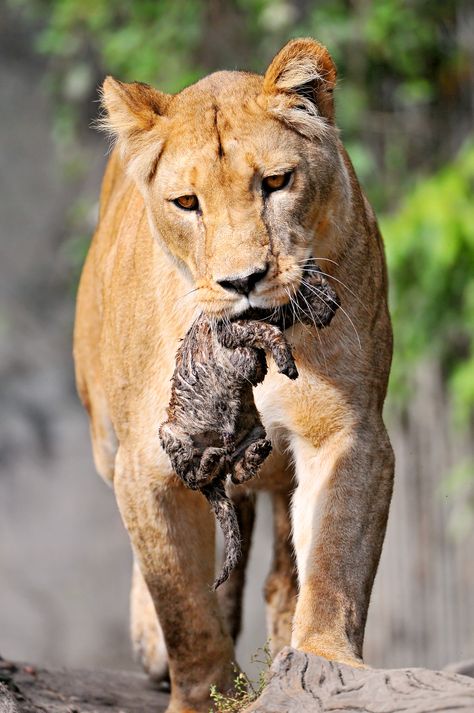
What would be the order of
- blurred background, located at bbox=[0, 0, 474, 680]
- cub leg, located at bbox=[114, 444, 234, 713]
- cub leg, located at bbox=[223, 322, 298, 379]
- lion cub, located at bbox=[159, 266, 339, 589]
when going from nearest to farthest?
cub leg, located at bbox=[223, 322, 298, 379] < lion cub, located at bbox=[159, 266, 339, 589] < cub leg, located at bbox=[114, 444, 234, 713] < blurred background, located at bbox=[0, 0, 474, 680]

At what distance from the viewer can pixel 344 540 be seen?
3113 millimetres

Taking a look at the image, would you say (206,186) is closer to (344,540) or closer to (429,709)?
(344,540)

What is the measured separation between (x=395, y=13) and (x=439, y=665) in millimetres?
3716

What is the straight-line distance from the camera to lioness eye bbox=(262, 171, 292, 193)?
118 inches

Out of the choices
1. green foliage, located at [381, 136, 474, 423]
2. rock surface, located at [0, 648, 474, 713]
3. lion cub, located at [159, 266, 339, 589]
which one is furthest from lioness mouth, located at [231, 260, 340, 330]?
green foliage, located at [381, 136, 474, 423]

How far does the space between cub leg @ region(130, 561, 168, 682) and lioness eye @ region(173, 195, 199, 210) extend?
1454 mm

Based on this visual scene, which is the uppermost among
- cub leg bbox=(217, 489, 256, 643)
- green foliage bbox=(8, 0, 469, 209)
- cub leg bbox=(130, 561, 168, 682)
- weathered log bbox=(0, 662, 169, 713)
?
green foliage bbox=(8, 0, 469, 209)

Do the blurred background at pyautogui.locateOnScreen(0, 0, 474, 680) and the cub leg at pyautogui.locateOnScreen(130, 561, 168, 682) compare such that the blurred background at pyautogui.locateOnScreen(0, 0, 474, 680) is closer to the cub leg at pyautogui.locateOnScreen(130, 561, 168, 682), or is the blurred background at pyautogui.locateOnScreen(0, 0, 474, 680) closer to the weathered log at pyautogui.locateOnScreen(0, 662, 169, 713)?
the cub leg at pyautogui.locateOnScreen(130, 561, 168, 682)

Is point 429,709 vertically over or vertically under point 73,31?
under

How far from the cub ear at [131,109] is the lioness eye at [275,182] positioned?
1.36 feet

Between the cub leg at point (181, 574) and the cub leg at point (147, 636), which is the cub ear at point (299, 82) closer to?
the cub leg at point (181, 574)

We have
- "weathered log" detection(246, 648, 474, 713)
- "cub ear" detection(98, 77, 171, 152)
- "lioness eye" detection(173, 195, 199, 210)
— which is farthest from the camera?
"cub ear" detection(98, 77, 171, 152)

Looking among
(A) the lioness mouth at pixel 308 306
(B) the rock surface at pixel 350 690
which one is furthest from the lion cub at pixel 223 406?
(B) the rock surface at pixel 350 690

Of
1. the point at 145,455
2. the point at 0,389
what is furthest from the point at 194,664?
the point at 0,389
